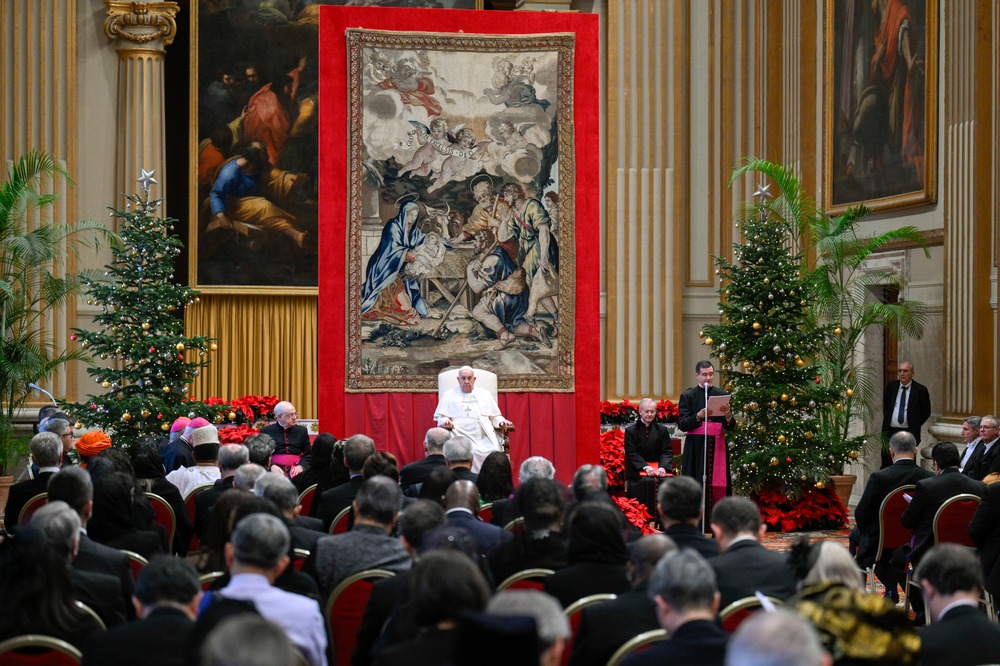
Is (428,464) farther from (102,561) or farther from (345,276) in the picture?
(345,276)

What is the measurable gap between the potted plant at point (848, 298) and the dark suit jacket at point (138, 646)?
388 inches

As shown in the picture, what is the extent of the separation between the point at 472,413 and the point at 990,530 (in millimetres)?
5418

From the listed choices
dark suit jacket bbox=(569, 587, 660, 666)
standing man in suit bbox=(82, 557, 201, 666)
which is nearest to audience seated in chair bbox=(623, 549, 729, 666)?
dark suit jacket bbox=(569, 587, 660, 666)

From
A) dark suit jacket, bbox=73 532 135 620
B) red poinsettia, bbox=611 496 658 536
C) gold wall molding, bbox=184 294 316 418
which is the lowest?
red poinsettia, bbox=611 496 658 536

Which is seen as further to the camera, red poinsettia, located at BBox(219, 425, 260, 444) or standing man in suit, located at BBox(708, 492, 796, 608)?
red poinsettia, located at BBox(219, 425, 260, 444)

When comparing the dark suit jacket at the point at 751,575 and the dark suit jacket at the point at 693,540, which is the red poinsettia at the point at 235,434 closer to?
the dark suit jacket at the point at 693,540

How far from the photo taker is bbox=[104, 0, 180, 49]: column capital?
15.6 metres

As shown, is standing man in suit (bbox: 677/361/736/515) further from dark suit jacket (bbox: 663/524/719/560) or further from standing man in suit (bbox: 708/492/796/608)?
standing man in suit (bbox: 708/492/796/608)

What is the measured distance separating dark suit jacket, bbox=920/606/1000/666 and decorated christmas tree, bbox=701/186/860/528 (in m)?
8.50

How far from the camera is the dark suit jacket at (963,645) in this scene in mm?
3662

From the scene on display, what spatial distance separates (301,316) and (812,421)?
696 centimetres

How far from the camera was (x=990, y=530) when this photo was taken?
6613 mm

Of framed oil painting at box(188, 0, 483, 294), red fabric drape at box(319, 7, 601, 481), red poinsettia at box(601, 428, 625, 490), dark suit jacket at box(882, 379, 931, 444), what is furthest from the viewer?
framed oil painting at box(188, 0, 483, 294)

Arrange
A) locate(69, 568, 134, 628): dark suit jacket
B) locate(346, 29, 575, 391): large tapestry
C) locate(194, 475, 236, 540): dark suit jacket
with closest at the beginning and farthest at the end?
locate(69, 568, 134, 628): dark suit jacket, locate(194, 475, 236, 540): dark suit jacket, locate(346, 29, 575, 391): large tapestry
